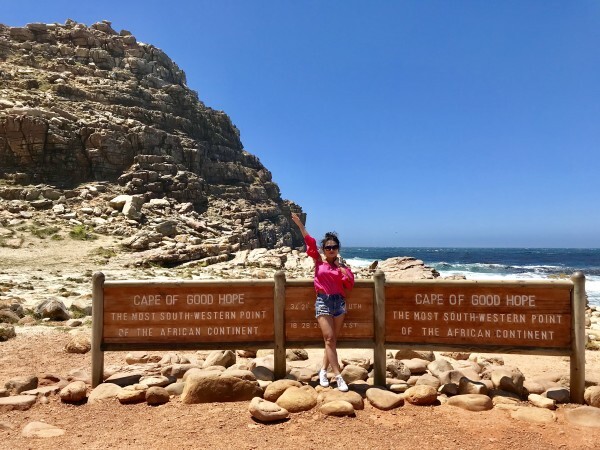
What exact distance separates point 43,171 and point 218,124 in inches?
1855

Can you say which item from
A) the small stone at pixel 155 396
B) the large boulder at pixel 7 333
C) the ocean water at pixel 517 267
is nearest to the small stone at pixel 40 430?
the small stone at pixel 155 396

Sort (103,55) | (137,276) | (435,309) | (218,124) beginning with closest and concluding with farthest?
(435,309)
(137,276)
(103,55)
(218,124)

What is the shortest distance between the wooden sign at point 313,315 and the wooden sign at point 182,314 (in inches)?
16.1

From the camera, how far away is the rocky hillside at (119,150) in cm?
4031

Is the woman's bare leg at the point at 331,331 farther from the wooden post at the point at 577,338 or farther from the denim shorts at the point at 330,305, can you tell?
the wooden post at the point at 577,338

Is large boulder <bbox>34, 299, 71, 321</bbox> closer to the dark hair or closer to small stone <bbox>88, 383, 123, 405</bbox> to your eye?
small stone <bbox>88, 383, 123, 405</bbox>

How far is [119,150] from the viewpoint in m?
52.8

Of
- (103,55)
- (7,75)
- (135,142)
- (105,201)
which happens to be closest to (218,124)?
(103,55)

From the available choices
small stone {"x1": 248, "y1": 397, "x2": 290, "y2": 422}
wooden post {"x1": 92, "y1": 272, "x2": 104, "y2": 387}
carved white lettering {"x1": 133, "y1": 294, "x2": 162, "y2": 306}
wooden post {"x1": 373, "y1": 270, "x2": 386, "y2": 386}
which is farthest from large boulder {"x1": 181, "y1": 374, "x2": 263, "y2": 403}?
wooden post {"x1": 373, "y1": 270, "x2": 386, "y2": 386}

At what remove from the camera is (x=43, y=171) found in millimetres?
47000

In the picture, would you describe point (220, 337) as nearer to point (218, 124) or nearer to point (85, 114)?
point (85, 114)

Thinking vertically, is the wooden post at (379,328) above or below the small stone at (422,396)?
above

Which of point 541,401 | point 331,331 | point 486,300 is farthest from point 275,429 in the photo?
point 541,401

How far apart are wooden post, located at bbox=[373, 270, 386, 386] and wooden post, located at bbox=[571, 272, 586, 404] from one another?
3.05 meters
